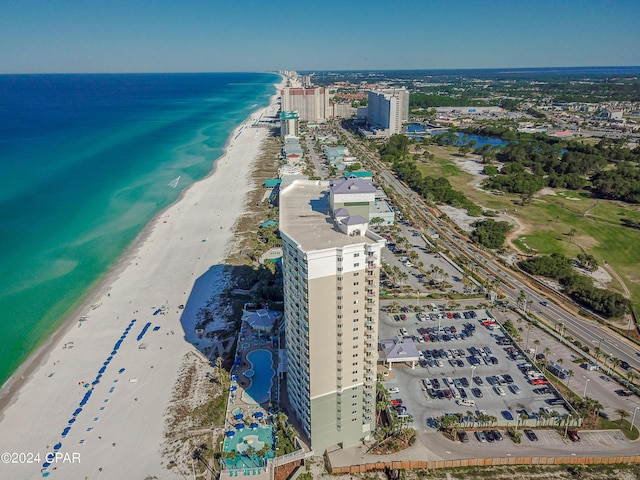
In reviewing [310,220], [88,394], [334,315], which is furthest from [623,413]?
[88,394]

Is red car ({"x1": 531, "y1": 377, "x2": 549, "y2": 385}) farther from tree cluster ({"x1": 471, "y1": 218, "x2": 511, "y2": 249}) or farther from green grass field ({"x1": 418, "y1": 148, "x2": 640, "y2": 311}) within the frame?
tree cluster ({"x1": 471, "y1": 218, "x2": 511, "y2": 249})

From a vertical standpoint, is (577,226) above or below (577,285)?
below

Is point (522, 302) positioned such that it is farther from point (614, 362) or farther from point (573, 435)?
point (573, 435)

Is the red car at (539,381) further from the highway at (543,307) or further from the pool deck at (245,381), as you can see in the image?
the pool deck at (245,381)

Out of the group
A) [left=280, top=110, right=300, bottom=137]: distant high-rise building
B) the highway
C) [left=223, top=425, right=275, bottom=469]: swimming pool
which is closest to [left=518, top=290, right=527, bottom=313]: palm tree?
the highway

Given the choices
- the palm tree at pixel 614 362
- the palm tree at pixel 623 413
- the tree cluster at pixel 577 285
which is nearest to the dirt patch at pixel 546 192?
the tree cluster at pixel 577 285
